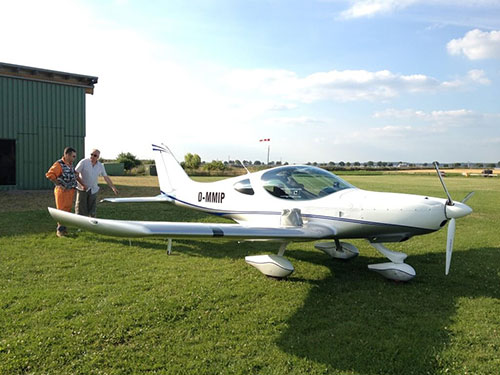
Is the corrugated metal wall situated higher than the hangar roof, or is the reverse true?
the hangar roof

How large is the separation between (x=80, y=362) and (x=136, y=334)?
0.63 meters

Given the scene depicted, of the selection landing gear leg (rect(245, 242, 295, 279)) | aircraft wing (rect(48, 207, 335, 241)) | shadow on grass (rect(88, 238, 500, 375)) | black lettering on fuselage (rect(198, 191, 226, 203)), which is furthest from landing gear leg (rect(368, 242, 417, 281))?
black lettering on fuselage (rect(198, 191, 226, 203))

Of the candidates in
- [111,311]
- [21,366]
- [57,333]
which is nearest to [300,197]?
[111,311]

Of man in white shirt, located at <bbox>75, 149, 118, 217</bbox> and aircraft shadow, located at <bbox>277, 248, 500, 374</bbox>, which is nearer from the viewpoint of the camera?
aircraft shadow, located at <bbox>277, 248, 500, 374</bbox>

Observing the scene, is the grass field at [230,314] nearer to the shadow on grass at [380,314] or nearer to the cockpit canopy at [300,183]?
the shadow on grass at [380,314]

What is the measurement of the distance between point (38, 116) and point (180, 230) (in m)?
14.8

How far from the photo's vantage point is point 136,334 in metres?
3.78

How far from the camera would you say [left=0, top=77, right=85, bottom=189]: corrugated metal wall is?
1557cm

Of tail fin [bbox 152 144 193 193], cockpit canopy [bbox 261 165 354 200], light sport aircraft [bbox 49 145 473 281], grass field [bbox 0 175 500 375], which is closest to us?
grass field [bbox 0 175 500 375]

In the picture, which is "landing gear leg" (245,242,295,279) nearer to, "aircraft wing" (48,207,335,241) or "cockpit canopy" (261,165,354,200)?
"aircraft wing" (48,207,335,241)

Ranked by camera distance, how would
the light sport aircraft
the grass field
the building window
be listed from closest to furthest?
the grass field → the light sport aircraft → the building window

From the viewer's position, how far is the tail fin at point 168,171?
8812mm

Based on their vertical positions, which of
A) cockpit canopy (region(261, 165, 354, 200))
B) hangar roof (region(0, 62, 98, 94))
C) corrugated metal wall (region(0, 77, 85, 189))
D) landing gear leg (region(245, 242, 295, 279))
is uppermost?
hangar roof (region(0, 62, 98, 94))

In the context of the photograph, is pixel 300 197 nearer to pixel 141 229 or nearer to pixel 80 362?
pixel 141 229
